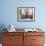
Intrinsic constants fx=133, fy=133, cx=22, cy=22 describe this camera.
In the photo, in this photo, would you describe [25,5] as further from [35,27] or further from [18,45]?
[18,45]

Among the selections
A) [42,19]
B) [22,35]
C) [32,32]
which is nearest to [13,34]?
[22,35]

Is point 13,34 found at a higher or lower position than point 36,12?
lower

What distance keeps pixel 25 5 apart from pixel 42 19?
75cm

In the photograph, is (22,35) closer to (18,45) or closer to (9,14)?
(18,45)

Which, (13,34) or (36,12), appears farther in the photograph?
(36,12)

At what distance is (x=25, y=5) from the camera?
14.9 ft

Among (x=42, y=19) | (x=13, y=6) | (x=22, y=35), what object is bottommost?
(x=22, y=35)

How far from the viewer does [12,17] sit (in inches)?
180

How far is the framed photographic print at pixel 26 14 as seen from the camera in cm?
454

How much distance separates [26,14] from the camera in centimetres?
457

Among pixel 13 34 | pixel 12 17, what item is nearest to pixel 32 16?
pixel 12 17

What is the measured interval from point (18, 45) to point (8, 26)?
718 millimetres

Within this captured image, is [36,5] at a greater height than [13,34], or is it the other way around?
[36,5]

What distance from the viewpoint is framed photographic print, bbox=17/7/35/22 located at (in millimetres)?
4535
